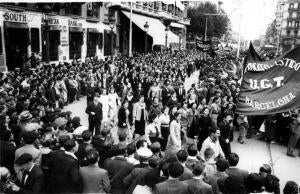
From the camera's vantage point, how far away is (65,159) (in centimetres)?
453

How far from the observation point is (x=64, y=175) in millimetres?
4477

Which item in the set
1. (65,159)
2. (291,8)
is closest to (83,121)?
(65,159)

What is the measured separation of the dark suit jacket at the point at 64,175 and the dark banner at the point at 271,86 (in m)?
3.60

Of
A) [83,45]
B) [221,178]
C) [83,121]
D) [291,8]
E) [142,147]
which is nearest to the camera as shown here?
[221,178]

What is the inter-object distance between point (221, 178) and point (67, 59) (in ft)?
65.3

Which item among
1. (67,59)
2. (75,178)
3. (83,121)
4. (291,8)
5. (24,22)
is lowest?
(83,121)

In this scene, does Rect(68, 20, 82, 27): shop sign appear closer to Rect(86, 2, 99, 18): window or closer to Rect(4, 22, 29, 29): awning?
Rect(86, 2, 99, 18): window

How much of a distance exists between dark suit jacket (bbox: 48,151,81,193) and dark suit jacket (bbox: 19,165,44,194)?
0.16 m

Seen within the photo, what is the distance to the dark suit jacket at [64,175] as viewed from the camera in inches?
175

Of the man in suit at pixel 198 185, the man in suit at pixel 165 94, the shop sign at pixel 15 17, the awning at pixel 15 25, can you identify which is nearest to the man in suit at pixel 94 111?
the man in suit at pixel 165 94

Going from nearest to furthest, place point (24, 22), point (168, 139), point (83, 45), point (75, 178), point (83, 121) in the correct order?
point (75, 178), point (168, 139), point (83, 121), point (24, 22), point (83, 45)

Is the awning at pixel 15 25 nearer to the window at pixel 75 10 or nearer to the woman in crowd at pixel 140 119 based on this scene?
the window at pixel 75 10

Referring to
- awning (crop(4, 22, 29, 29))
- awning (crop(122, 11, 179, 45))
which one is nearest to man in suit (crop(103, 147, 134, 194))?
awning (crop(4, 22, 29, 29))

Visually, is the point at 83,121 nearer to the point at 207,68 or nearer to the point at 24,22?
the point at 24,22
